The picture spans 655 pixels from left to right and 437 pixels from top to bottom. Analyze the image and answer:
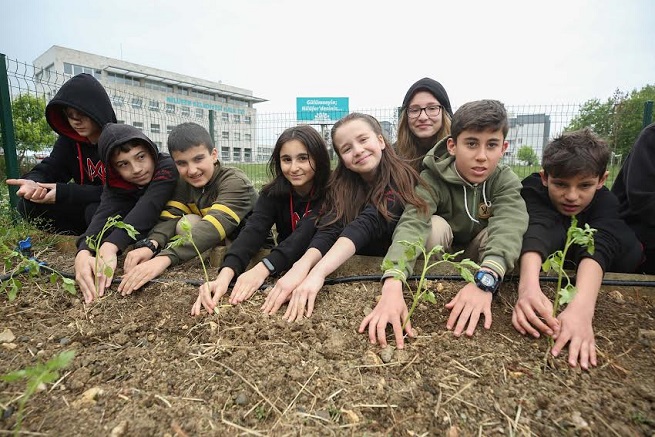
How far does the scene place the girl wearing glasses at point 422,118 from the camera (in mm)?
3068

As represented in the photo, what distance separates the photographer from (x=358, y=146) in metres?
2.34

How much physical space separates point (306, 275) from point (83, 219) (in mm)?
2772

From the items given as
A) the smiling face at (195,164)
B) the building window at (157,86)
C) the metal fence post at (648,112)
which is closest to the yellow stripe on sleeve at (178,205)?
the smiling face at (195,164)

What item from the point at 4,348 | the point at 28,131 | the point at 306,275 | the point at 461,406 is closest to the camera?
the point at 461,406

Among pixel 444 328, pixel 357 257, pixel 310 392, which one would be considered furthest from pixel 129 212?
pixel 444 328

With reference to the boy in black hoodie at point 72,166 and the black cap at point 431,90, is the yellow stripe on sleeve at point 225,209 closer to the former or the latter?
the boy in black hoodie at point 72,166

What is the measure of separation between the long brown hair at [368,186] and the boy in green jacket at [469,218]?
0.12 metres

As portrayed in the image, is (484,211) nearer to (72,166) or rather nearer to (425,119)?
(425,119)

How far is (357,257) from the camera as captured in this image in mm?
2547

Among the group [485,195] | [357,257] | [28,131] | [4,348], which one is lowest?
[4,348]

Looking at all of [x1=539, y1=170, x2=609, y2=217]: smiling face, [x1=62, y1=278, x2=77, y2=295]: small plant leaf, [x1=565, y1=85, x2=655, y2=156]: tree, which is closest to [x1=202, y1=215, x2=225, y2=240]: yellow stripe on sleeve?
[x1=62, y1=278, x2=77, y2=295]: small plant leaf

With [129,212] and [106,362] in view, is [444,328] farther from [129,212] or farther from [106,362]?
[129,212]

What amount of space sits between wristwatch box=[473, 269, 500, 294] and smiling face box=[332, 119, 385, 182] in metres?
1.02

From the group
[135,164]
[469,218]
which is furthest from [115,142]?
[469,218]
